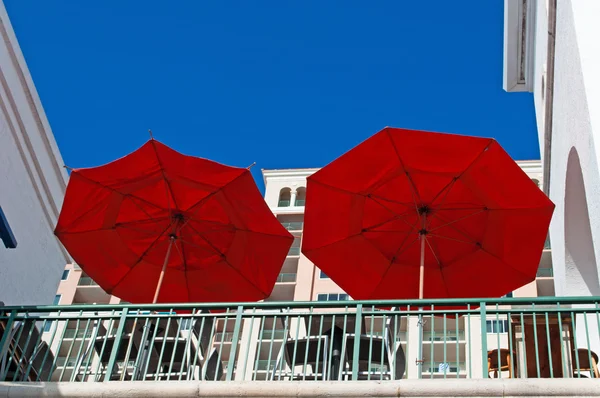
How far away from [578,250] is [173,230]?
255 inches

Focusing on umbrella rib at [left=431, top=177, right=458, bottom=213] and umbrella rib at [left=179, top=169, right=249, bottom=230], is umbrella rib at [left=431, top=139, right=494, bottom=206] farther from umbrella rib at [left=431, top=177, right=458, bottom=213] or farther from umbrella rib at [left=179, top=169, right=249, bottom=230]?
umbrella rib at [left=179, top=169, right=249, bottom=230]

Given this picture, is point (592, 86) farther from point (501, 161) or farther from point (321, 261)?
point (321, 261)

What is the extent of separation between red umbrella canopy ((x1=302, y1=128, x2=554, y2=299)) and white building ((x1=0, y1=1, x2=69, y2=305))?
5759 mm

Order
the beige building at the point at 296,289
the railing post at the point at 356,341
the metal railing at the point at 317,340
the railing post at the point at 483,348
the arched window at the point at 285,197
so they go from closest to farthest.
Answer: the railing post at the point at 483,348 < the railing post at the point at 356,341 < the metal railing at the point at 317,340 < the beige building at the point at 296,289 < the arched window at the point at 285,197

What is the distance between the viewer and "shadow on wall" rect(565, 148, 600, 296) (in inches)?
530

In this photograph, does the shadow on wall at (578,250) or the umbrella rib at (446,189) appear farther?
the shadow on wall at (578,250)

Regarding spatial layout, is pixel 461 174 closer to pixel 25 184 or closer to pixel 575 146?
pixel 575 146

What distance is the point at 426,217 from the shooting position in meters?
12.4

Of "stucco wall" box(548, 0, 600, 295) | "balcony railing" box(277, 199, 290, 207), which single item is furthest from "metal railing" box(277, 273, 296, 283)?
"stucco wall" box(548, 0, 600, 295)

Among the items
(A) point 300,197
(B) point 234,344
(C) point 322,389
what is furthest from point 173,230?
(A) point 300,197

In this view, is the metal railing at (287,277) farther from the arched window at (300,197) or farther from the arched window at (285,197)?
the arched window at (285,197)

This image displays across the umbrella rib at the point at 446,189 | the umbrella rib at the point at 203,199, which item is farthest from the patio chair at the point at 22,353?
the umbrella rib at the point at 446,189

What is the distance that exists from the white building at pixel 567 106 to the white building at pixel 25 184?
9.12m

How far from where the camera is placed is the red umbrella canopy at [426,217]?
11680 mm
